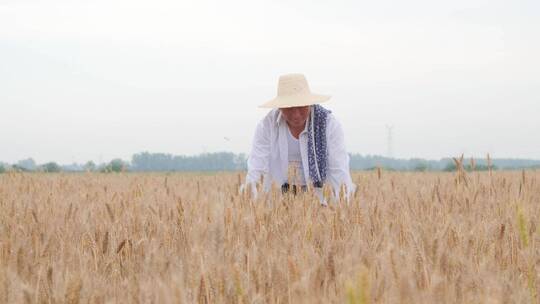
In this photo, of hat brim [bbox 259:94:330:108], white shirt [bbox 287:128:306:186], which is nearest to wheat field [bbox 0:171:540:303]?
hat brim [bbox 259:94:330:108]

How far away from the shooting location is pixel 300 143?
15.5ft

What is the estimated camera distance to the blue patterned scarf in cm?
464

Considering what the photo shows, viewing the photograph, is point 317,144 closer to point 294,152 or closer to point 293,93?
Answer: point 294,152

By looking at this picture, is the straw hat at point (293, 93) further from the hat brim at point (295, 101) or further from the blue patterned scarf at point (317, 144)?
the blue patterned scarf at point (317, 144)

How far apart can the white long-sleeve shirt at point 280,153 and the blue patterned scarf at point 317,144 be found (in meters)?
0.03

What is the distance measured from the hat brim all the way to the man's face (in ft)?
0.36

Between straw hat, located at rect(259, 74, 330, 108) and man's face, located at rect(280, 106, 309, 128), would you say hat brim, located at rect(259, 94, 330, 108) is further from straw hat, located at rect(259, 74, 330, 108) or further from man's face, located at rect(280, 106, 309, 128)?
man's face, located at rect(280, 106, 309, 128)

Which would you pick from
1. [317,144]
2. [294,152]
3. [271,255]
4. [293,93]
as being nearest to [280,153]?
[294,152]

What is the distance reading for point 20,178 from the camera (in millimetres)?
6824

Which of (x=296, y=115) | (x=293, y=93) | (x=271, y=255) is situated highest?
(x=293, y=93)

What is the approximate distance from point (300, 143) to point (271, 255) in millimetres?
2975

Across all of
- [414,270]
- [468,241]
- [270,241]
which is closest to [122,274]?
[270,241]

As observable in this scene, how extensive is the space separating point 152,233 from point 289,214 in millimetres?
659

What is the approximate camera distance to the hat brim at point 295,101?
13.8 ft
